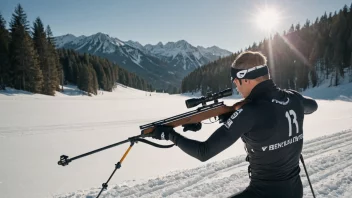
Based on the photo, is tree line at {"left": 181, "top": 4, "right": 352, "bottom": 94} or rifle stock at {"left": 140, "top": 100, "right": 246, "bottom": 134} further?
tree line at {"left": 181, "top": 4, "right": 352, "bottom": 94}

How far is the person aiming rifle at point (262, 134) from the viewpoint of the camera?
89.5 inches

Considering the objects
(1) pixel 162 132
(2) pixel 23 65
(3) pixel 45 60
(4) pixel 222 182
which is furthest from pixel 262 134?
(3) pixel 45 60

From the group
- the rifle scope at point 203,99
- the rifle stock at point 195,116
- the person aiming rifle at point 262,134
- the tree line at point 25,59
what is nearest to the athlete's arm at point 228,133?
the person aiming rifle at point 262,134

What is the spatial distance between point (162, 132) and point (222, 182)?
418 cm

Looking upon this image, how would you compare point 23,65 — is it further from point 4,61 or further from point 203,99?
point 203,99

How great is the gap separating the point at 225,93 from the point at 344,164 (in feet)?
20.4

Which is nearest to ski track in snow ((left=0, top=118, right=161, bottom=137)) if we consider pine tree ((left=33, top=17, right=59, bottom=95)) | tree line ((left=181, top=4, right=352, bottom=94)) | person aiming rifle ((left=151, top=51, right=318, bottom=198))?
person aiming rifle ((left=151, top=51, right=318, bottom=198))

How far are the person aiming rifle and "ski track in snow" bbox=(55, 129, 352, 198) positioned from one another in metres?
3.41

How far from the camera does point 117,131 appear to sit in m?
15.6

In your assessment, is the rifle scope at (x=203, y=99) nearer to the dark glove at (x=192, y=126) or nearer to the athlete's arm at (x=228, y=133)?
the dark glove at (x=192, y=126)

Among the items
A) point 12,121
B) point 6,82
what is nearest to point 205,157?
point 12,121

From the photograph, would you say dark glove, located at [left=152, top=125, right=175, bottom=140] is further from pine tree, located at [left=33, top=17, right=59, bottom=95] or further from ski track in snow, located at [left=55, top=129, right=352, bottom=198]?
pine tree, located at [left=33, top=17, right=59, bottom=95]

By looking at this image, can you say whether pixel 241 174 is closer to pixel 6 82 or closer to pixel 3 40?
pixel 6 82

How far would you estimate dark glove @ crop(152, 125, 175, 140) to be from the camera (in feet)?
9.07
